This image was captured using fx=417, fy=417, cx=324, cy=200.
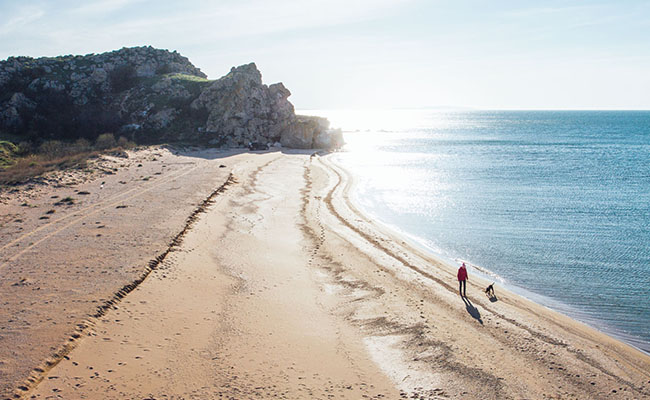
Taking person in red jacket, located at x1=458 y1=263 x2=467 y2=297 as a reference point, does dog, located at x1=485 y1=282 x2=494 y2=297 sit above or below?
below

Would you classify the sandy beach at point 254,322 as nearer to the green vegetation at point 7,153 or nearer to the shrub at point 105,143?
the green vegetation at point 7,153

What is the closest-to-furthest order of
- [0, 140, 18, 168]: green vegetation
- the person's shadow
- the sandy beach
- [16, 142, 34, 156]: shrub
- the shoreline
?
the sandy beach → the person's shadow → the shoreline → [0, 140, 18, 168]: green vegetation → [16, 142, 34, 156]: shrub

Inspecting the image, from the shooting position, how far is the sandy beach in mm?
9695

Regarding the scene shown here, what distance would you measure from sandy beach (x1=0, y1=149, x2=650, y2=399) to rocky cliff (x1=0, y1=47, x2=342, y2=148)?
133 feet

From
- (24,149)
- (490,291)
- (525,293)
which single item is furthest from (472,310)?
(24,149)

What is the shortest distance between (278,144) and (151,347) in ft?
206

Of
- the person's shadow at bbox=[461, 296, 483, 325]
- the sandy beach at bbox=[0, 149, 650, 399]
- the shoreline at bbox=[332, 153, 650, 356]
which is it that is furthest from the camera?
the shoreline at bbox=[332, 153, 650, 356]

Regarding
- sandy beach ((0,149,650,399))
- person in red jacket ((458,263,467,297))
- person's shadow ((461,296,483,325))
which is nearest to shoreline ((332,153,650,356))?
sandy beach ((0,149,650,399))

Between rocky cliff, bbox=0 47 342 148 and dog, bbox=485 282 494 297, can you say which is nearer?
dog, bbox=485 282 494 297

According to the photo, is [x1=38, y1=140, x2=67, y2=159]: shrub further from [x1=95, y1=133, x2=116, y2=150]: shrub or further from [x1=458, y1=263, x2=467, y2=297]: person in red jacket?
[x1=458, y1=263, x2=467, y2=297]: person in red jacket

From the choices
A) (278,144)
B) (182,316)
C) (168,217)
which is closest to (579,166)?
(278,144)

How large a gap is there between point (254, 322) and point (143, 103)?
202 feet

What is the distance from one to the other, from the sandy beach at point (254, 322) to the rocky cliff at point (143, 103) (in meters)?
40.6

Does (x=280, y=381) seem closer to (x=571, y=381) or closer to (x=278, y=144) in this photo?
(x=571, y=381)
